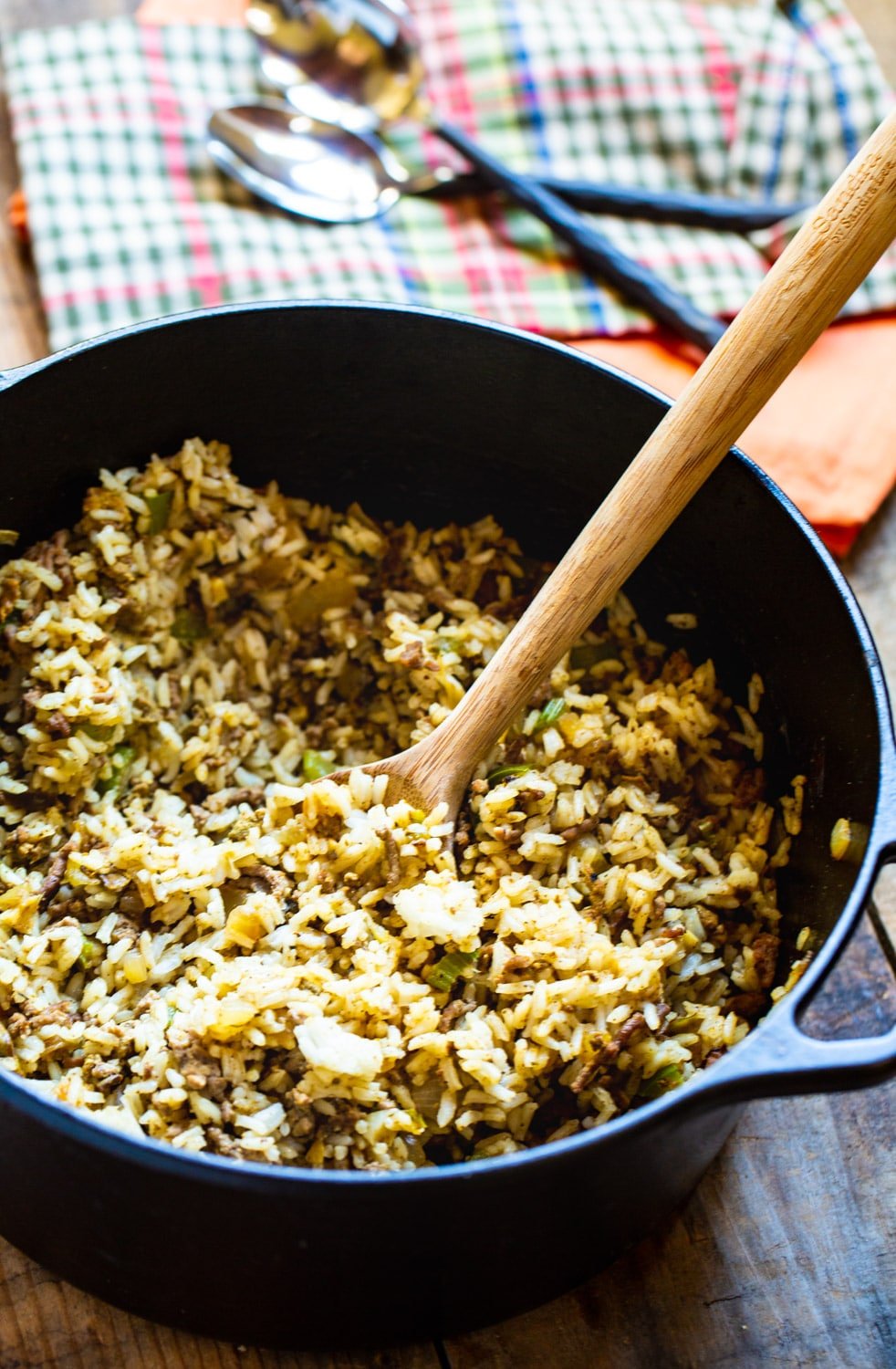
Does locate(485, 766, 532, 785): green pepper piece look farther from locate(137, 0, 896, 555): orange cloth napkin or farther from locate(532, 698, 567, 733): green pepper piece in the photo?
locate(137, 0, 896, 555): orange cloth napkin

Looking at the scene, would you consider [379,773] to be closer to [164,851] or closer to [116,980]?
[164,851]

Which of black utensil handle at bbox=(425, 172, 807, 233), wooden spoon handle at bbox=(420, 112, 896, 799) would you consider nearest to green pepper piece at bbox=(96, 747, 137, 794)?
wooden spoon handle at bbox=(420, 112, 896, 799)

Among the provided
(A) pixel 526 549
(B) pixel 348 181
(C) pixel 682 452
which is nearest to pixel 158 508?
(A) pixel 526 549

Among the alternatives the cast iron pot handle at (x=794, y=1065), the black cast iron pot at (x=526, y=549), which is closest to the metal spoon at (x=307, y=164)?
the black cast iron pot at (x=526, y=549)

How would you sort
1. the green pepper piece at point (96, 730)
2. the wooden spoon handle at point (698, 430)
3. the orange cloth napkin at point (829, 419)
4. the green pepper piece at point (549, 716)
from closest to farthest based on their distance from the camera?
the wooden spoon handle at point (698, 430) → the green pepper piece at point (96, 730) → the green pepper piece at point (549, 716) → the orange cloth napkin at point (829, 419)

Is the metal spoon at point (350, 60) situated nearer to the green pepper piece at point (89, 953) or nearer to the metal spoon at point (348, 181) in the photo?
the metal spoon at point (348, 181)

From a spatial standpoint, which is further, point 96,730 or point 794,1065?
point 96,730

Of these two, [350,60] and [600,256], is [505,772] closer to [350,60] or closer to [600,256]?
[600,256]
